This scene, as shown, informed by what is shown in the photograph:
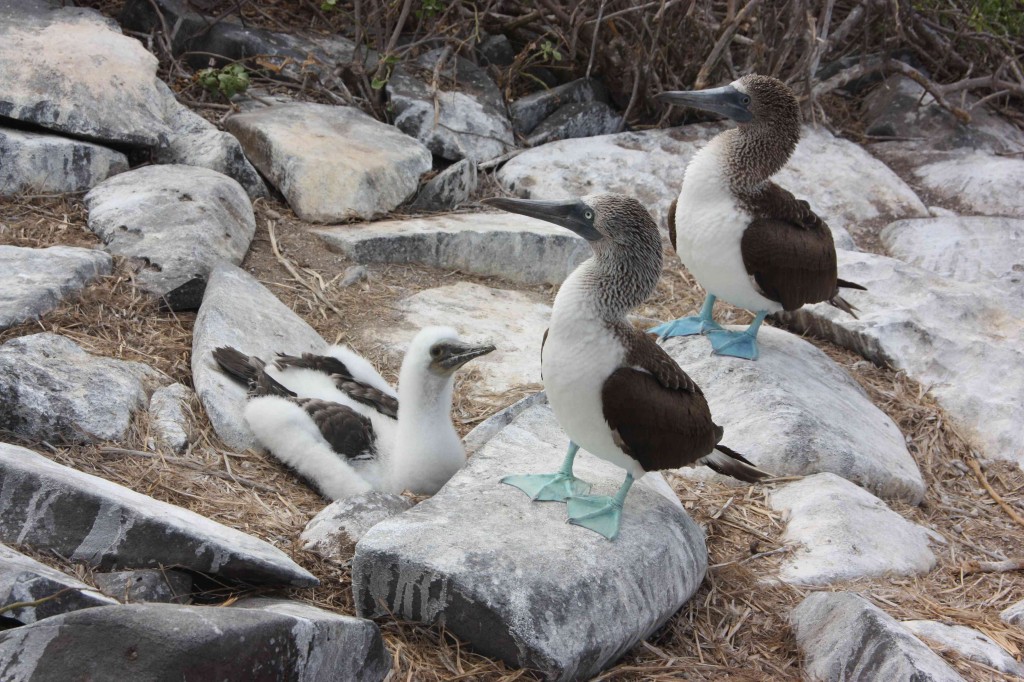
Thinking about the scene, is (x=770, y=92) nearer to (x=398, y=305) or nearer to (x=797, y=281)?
(x=797, y=281)

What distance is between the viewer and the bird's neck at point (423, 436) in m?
3.73

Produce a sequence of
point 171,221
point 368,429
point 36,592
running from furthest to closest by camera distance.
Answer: point 171,221 < point 368,429 < point 36,592

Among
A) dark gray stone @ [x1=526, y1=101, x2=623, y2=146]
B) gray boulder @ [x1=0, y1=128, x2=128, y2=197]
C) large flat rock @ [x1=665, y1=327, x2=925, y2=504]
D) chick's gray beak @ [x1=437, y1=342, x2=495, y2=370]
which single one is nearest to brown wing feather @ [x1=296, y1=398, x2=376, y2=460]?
chick's gray beak @ [x1=437, y1=342, x2=495, y2=370]

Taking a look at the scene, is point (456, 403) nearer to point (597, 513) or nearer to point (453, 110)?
point (597, 513)

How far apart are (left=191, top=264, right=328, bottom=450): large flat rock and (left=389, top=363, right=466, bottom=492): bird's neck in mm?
573

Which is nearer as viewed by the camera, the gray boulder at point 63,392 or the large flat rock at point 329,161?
the gray boulder at point 63,392

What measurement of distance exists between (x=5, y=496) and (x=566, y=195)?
13.9 feet

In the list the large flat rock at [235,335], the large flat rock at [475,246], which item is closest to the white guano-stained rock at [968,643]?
the large flat rock at [235,335]

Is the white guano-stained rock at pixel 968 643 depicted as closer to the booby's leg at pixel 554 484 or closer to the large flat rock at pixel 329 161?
the booby's leg at pixel 554 484

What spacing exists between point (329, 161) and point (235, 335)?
176 centimetres

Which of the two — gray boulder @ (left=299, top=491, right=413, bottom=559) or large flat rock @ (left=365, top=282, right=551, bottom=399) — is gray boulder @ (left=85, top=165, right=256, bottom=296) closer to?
large flat rock @ (left=365, top=282, right=551, bottom=399)

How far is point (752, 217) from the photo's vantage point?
14.0ft

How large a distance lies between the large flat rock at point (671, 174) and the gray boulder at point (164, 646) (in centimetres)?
435

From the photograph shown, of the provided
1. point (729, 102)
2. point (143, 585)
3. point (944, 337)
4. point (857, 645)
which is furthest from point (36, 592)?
point (944, 337)
